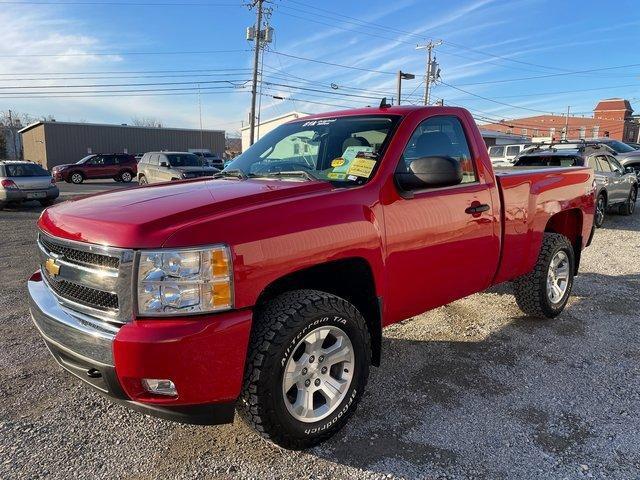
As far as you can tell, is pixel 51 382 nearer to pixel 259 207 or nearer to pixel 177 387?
pixel 177 387

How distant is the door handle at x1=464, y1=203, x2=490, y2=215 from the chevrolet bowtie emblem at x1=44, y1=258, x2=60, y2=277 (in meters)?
2.65

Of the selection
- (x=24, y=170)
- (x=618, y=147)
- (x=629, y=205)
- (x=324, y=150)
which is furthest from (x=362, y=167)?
(x=618, y=147)

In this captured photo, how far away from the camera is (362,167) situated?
307 cm

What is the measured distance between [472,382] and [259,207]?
7.05 feet

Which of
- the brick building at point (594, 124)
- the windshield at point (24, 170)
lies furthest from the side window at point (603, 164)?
the brick building at point (594, 124)

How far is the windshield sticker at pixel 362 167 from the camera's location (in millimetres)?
3029

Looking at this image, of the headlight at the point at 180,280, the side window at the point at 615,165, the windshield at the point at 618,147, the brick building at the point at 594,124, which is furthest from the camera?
the brick building at the point at 594,124

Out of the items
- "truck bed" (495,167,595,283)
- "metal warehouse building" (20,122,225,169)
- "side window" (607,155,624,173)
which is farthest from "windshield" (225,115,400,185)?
"metal warehouse building" (20,122,225,169)

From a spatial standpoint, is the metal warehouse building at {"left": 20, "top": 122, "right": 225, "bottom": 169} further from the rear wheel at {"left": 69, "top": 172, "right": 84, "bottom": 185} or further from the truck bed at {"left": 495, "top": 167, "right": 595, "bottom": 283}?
the truck bed at {"left": 495, "top": 167, "right": 595, "bottom": 283}

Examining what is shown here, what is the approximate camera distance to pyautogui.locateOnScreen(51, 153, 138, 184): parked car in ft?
95.8

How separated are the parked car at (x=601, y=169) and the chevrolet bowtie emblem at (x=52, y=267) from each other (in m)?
9.00

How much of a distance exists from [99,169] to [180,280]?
1214 inches

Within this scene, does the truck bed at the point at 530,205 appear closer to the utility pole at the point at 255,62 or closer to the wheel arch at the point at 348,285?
the wheel arch at the point at 348,285

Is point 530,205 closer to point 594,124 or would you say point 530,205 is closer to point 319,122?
point 319,122
